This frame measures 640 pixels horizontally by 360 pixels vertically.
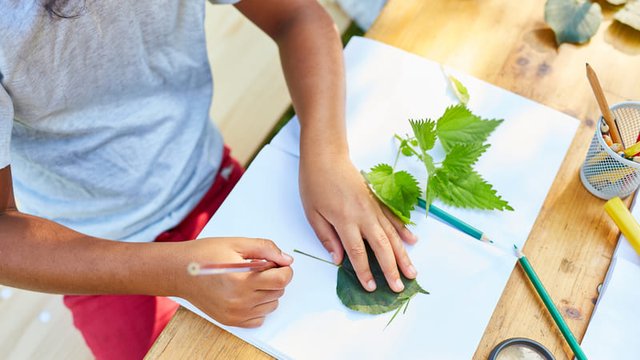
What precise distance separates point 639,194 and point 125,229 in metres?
0.65

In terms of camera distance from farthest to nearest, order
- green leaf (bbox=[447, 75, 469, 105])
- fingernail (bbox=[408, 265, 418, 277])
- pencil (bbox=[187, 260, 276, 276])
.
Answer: green leaf (bbox=[447, 75, 469, 105])
fingernail (bbox=[408, 265, 418, 277])
pencil (bbox=[187, 260, 276, 276])

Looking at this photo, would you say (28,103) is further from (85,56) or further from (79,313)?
(79,313)

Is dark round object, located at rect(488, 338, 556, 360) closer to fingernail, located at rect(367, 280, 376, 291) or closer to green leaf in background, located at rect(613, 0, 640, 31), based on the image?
fingernail, located at rect(367, 280, 376, 291)

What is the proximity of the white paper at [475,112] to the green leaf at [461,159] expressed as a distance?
3 cm

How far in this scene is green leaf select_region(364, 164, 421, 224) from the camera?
0.61 meters

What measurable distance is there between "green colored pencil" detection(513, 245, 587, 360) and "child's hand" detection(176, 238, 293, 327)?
0.79 ft

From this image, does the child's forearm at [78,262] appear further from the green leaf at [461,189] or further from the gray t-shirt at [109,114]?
the green leaf at [461,189]

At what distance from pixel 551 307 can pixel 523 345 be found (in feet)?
0.15

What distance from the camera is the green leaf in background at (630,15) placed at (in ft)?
2.44

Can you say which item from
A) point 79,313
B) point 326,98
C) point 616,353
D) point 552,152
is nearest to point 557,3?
point 552,152

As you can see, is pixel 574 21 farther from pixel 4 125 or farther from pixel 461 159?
pixel 4 125

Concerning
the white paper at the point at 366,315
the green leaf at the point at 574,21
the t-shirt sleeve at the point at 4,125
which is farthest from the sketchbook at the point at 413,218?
the t-shirt sleeve at the point at 4,125

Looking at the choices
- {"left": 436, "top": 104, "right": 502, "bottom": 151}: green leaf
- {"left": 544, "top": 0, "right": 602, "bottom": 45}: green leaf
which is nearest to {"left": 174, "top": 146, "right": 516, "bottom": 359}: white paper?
Answer: {"left": 436, "top": 104, "right": 502, "bottom": 151}: green leaf

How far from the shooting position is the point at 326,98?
27.3 inches
